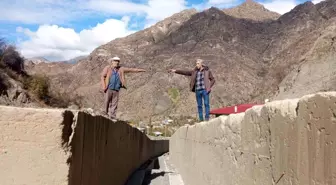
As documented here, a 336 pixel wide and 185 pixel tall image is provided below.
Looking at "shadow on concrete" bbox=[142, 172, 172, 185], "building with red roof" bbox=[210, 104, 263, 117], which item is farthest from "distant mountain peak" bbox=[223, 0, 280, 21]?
"shadow on concrete" bbox=[142, 172, 172, 185]

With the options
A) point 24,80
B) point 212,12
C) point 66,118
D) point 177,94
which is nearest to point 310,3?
point 212,12

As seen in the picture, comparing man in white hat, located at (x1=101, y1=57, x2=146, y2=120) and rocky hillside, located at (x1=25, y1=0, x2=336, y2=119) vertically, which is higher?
rocky hillside, located at (x1=25, y1=0, x2=336, y2=119)

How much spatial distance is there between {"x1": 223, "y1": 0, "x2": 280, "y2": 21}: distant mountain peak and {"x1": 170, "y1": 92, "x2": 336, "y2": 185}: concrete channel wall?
11377 cm

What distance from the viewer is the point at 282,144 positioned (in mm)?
3697

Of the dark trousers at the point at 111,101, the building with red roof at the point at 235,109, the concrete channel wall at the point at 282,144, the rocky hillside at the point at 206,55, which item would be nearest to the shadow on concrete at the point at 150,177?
the dark trousers at the point at 111,101

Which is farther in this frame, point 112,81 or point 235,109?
point 235,109

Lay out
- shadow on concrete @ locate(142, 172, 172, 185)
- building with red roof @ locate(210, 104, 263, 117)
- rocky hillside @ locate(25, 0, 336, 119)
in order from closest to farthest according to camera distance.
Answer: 1. shadow on concrete @ locate(142, 172, 172, 185)
2. building with red roof @ locate(210, 104, 263, 117)
3. rocky hillside @ locate(25, 0, 336, 119)

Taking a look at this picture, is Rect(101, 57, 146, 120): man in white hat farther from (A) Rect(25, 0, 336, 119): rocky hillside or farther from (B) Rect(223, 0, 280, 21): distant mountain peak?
(B) Rect(223, 0, 280, 21): distant mountain peak

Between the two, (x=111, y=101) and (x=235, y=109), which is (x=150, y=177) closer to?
(x=111, y=101)

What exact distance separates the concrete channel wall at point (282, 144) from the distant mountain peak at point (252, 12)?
114 m

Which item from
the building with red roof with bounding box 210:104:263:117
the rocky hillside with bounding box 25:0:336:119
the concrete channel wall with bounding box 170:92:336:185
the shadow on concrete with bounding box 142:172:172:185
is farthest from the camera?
the rocky hillside with bounding box 25:0:336:119

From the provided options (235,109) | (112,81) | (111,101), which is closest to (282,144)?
(112,81)

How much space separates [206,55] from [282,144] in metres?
88.2

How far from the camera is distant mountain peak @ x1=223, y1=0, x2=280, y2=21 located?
119 m
